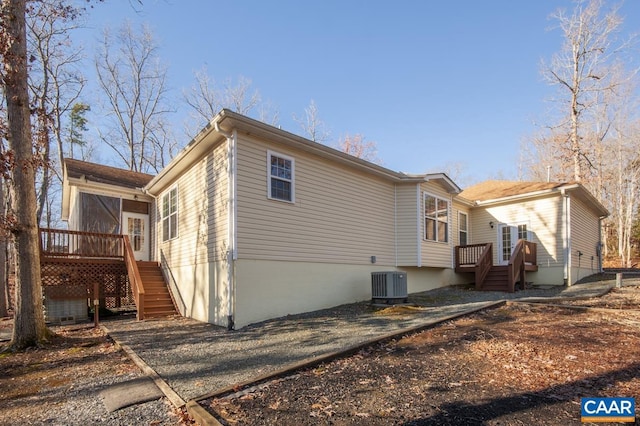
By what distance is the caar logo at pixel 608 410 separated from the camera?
321 cm

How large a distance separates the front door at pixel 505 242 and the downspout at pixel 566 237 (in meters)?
1.83

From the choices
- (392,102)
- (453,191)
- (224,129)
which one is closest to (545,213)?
(453,191)

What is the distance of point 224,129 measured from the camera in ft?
26.0

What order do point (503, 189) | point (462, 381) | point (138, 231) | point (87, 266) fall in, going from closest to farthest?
point (462, 381) → point (87, 266) → point (138, 231) → point (503, 189)

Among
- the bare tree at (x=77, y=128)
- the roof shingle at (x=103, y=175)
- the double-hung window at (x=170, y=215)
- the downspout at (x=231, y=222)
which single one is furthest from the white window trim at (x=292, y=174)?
the bare tree at (x=77, y=128)

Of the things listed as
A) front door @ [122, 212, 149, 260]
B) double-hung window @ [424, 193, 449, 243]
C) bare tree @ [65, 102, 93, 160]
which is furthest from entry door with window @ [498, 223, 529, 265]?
bare tree @ [65, 102, 93, 160]

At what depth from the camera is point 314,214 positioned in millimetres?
9438

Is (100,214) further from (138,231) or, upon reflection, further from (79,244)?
(79,244)

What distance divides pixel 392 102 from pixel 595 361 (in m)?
16.8

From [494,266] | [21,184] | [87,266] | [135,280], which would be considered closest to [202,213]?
[135,280]

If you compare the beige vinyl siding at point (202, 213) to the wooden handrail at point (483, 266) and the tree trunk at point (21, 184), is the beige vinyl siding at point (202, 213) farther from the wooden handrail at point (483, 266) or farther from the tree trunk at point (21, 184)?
the wooden handrail at point (483, 266)

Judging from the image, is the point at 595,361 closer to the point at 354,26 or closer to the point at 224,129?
the point at 224,129

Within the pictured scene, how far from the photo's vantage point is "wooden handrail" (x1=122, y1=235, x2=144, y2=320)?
31.0ft

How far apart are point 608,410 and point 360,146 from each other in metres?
27.6
